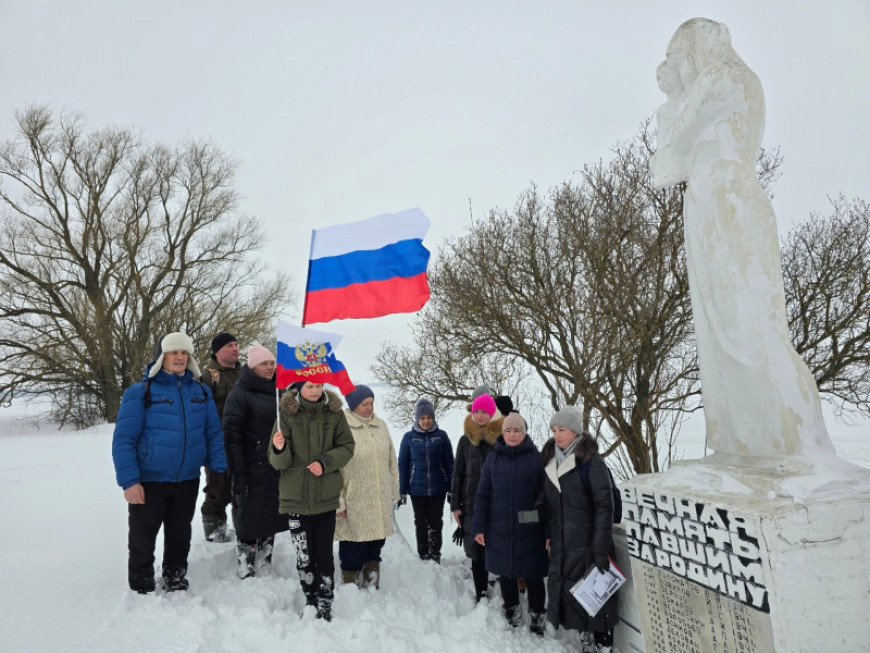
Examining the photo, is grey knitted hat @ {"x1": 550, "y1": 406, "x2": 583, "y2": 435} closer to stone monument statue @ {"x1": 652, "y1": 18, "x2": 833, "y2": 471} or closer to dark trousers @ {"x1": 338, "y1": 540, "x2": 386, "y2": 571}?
stone monument statue @ {"x1": 652, "y1": 18, "x2": 833, "y2": 471}

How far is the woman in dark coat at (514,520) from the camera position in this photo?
338cm

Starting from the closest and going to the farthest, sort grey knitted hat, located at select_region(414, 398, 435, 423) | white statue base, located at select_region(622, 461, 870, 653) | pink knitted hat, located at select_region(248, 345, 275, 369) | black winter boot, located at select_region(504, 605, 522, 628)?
1. white statue base, located at select_region(622, 461, 870, 653)
2. black winter boot, located at select_region(504, 605, 522, 628)
3. pink knitted hat, located at select_region(248, 345, 275, 369)
4. grey knitted hat, located at select_region(414, 398, 435, 423)

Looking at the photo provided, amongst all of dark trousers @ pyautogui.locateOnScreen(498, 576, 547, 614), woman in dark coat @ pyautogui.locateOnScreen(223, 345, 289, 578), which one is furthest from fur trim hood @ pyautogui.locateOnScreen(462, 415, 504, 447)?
woman in dark coat @ pyautogui.locateOnScreen(223, 345, 289, 578)

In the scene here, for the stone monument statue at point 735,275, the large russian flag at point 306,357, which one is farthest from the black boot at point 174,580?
the stone monument statue at point 735,275

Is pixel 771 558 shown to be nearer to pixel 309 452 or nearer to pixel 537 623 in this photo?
pixel 537 623

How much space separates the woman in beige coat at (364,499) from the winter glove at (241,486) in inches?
26.5

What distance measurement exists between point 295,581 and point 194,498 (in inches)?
37.2

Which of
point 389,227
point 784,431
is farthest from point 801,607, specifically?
point 389,227

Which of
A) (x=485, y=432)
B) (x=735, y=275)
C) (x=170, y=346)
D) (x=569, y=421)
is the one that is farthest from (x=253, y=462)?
(x=735, y=275)

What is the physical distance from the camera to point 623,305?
8.67 m

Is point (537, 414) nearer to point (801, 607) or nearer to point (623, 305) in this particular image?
point (623, 305)

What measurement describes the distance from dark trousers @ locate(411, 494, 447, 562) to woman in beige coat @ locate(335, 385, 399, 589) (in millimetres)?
628

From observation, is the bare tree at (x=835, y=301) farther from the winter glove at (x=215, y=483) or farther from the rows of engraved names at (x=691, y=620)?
the winter glove at (x=215, y=483)

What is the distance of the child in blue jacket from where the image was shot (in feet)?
15.2
